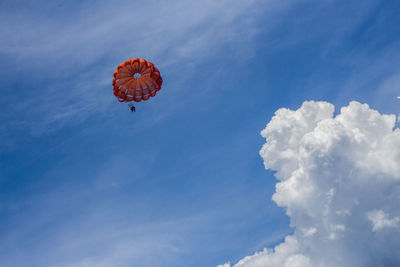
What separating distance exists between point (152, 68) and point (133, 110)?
802cm

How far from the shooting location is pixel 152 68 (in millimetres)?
75812

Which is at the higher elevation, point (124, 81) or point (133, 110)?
point (124, 81)

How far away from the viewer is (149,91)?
78.9m

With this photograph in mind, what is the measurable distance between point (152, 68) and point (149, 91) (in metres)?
4.88

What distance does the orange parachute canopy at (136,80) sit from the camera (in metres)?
75.3

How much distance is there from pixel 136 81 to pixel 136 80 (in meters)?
0.21

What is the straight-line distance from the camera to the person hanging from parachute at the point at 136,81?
75312mm

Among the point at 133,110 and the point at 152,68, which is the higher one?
the point at 152,68

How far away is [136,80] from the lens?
77.7 m

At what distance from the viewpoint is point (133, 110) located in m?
76.2

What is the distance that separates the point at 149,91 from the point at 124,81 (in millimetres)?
4882

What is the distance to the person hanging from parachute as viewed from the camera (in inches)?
2965

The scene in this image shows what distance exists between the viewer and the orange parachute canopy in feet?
247

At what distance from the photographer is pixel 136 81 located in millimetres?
77812
